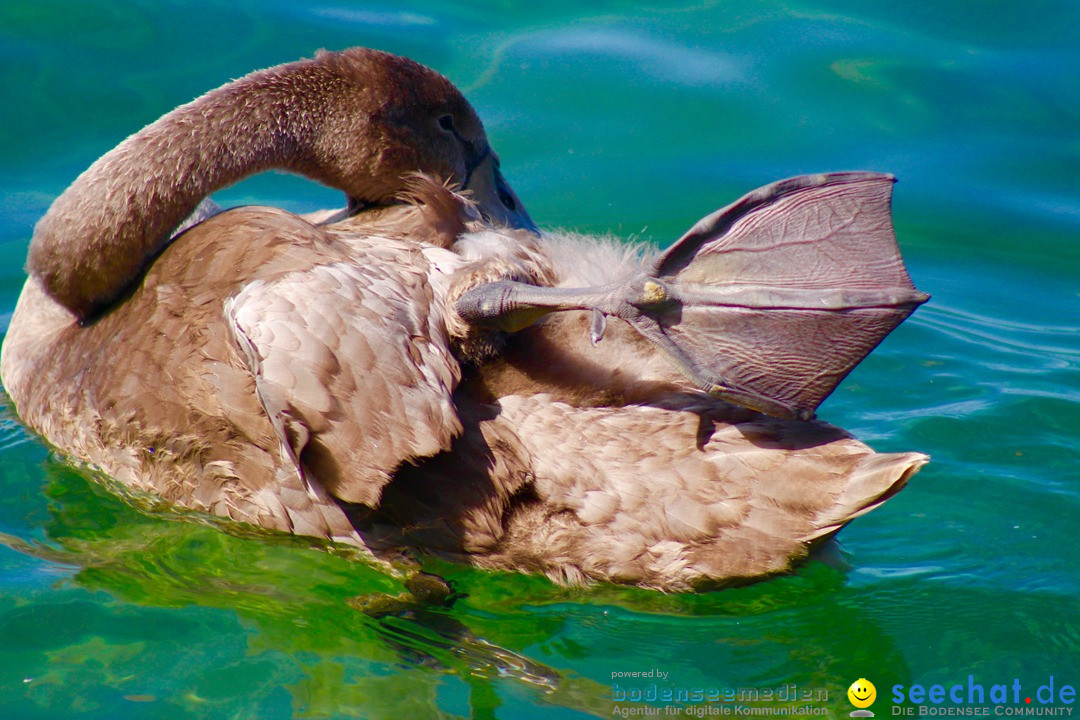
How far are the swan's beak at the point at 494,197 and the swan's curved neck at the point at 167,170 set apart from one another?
0.51 meters

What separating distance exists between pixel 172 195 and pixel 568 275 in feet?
4.10

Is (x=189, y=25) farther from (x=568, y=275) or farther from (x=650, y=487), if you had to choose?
(x=650, y=487)

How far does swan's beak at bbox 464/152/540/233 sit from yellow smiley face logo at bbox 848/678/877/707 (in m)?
2.06

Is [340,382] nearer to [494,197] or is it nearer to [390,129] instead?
[390,129]

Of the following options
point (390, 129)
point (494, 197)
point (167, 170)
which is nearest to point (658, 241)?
point (494, 197)

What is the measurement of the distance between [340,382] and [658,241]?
119 inches

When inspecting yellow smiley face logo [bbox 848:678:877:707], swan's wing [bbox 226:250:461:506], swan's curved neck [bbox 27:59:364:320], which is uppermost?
swan's curved neck [bbox 27:59:364:320]

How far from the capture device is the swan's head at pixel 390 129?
4086 mm

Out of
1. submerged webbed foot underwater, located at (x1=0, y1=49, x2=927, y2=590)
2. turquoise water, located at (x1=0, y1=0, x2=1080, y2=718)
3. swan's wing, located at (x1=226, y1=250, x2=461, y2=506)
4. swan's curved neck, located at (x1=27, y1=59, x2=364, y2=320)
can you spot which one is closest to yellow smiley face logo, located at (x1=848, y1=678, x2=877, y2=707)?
turquoise water, located at (x1=0, y1=0, x2=1080, y2=718)

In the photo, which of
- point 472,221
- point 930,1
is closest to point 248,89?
point 472,221

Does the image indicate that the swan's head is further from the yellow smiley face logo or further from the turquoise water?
the yellow smiley face logo

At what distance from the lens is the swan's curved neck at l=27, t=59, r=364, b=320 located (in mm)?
3766

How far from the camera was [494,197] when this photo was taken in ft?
14.7

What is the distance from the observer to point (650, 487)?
3.11 m
